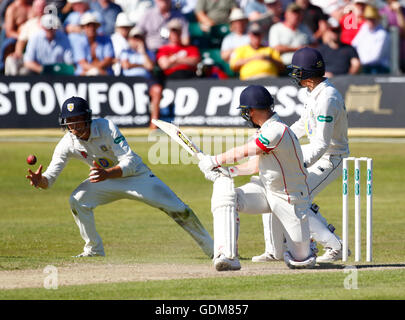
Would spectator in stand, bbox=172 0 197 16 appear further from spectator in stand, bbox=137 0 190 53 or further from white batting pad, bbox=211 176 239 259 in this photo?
white batting pad, bbox=211 176 239 259

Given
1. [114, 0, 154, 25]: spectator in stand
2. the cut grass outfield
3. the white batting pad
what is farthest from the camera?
[114, 0, 154, 25]: spectator in stand

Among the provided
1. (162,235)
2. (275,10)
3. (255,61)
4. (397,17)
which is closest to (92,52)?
(255,61)

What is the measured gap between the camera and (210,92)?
20.7 m

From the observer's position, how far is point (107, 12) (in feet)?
74.8

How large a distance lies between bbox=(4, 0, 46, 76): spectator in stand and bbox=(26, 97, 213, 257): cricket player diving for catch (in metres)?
12.0

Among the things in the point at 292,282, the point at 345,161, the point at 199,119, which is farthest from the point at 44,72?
the point at 292,282

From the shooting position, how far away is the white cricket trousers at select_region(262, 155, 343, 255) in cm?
895

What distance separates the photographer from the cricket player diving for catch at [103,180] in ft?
30.7

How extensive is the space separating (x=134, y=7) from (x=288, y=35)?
4.46m

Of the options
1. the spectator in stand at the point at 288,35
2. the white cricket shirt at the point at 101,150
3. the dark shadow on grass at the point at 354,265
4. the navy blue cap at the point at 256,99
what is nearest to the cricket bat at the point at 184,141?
the navy blue cap at the point at 256,99

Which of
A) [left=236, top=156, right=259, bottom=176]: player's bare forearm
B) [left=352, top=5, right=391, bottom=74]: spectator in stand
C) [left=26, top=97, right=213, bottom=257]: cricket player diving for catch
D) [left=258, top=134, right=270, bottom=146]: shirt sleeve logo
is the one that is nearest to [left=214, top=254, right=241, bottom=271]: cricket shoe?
[left=236, top=156, right=259, bottom=176]: player's bare forearm

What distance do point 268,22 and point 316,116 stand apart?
13.5 metres

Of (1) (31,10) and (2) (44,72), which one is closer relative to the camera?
(2) (44,72)

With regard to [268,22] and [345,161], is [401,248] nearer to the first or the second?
[345,161]
